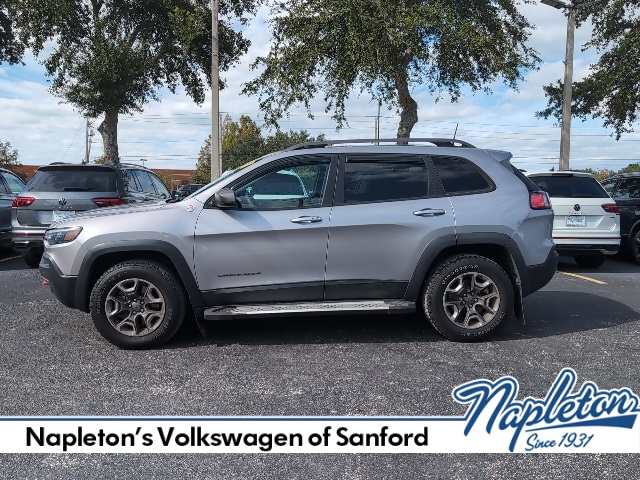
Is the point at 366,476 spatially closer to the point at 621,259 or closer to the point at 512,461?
the point at 512,461

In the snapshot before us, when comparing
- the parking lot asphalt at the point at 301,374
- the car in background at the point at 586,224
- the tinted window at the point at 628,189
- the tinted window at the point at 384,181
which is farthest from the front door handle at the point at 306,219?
the tinted window at the point at 628,189

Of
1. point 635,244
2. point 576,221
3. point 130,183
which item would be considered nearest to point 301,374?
point 130,183

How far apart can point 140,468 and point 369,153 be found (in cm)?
338

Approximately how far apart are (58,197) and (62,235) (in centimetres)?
405

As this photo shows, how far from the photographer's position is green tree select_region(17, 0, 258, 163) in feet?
61.3

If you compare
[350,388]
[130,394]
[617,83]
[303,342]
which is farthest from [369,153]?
[617,83]

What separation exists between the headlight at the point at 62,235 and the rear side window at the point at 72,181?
12.5 feet

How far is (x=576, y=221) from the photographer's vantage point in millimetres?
9180

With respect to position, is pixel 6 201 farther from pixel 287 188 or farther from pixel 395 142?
pixel 395 142

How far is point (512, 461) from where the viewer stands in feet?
10.1

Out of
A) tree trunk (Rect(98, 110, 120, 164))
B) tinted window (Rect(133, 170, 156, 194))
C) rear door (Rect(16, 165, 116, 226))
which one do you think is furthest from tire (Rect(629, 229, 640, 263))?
tree trunk (Rect(98, 110, 120, 164))

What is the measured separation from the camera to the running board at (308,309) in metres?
4.84

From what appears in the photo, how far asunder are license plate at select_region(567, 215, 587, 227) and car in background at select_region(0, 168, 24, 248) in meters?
9.44

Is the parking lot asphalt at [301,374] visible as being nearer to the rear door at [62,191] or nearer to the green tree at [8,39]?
the rear door at [62,191]
